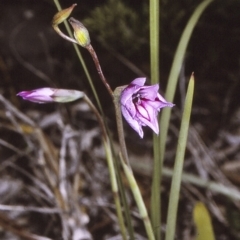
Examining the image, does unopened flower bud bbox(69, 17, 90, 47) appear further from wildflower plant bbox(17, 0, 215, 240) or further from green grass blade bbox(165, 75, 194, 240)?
Answer: green grass blade bbox(165, 75, 194, 240)

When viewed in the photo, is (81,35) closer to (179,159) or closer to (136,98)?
(136,98)

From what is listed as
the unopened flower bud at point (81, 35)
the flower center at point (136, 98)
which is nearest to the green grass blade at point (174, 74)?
the flower center at point (136, 98)

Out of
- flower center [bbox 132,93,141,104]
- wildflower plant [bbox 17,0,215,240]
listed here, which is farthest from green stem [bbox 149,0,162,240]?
flower center [bbox 132,93,141,104]

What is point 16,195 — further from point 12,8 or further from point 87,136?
point 12,8

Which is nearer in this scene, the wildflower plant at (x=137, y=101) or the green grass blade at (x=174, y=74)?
the wildflower plant at (x=137, y=101)

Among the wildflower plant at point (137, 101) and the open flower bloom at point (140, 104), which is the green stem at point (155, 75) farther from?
the open flower bloom at point (140, 104)

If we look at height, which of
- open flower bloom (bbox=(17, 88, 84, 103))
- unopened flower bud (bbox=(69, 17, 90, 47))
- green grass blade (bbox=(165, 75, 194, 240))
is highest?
unopened flower bud (bbox=(69, 17, 90, 47))
